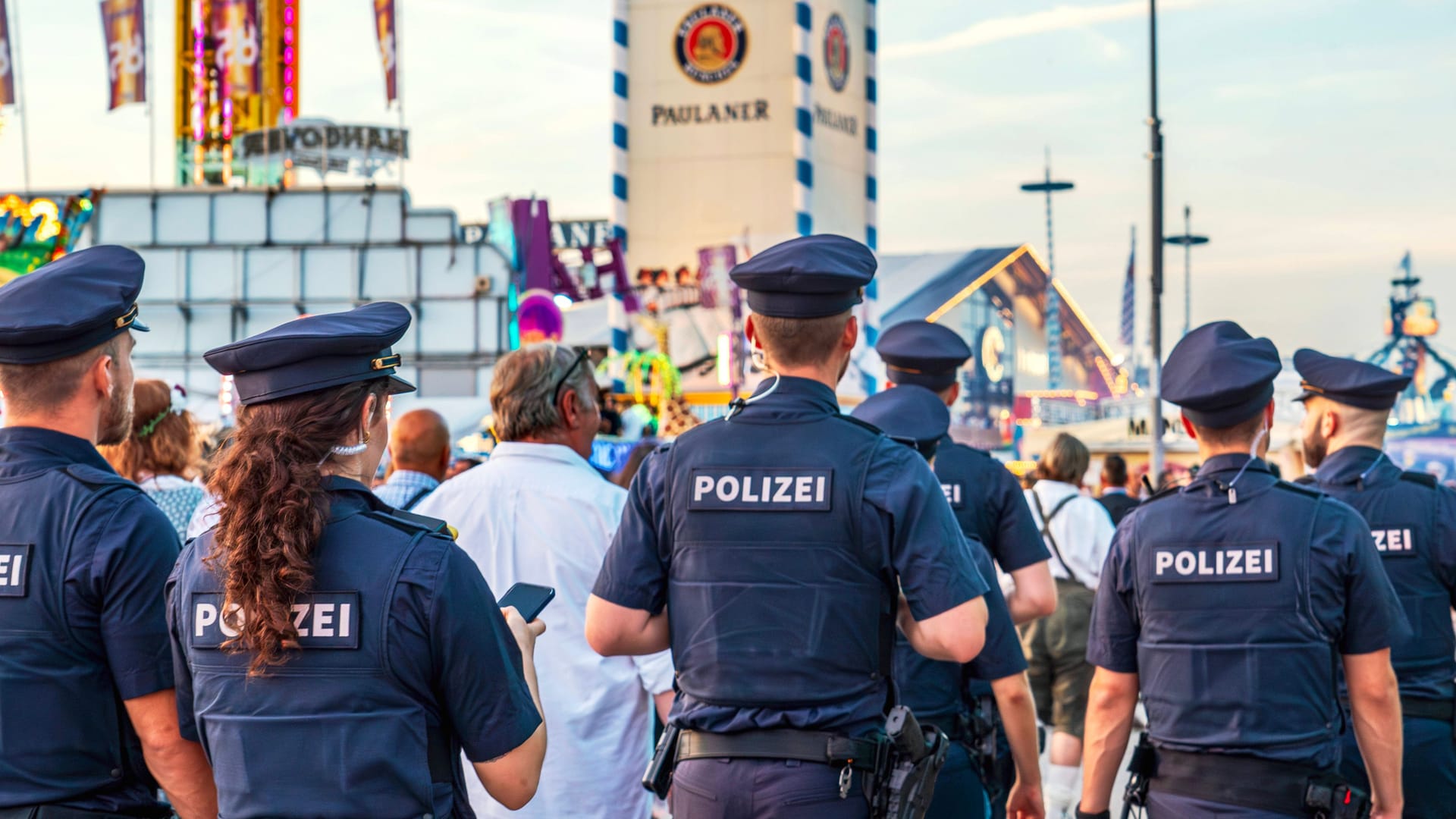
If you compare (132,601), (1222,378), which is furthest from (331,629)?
(1222,378)

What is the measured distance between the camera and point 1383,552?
16.6 feet

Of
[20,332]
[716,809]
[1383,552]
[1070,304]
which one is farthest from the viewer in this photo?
[1070,304]

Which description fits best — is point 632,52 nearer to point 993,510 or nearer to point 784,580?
point 993,510

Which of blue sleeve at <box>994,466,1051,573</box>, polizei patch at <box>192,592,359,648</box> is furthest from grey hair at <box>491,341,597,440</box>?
polizei patch at <box>192,592,359,648</box>

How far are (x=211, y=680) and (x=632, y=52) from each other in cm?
1928

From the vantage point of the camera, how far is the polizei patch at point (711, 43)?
68.3 ft

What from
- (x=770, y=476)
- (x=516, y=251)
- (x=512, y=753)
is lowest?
(x=512, y=753)

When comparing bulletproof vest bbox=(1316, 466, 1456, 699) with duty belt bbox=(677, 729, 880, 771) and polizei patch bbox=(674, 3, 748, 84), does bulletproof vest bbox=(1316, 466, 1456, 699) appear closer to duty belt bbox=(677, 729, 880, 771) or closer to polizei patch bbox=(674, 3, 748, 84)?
duty belt bbox=(677, 729, 880, 771)

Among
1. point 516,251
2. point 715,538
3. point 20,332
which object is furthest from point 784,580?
point 516,251

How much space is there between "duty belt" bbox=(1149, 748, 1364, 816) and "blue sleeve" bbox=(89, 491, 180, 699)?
259 centimetres

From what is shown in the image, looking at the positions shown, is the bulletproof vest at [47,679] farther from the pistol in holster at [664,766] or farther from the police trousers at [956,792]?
the police trousers at [956,792]

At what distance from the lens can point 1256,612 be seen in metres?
3.93

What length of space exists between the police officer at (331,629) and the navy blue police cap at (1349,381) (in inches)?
137

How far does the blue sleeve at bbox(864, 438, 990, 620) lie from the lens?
10.9 ft
